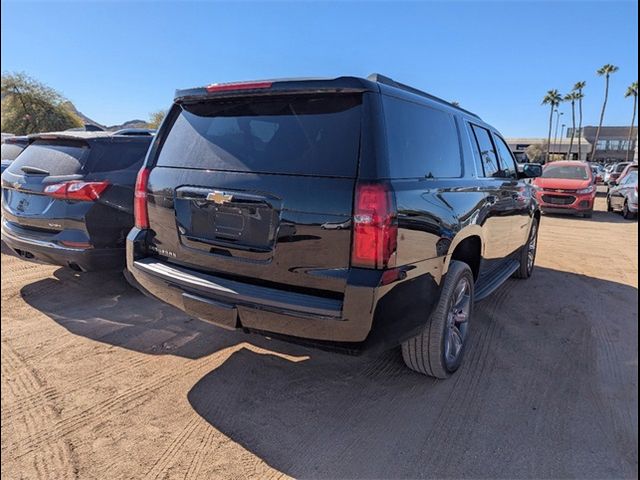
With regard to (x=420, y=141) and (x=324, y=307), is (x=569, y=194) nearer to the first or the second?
(x=420, y=141)

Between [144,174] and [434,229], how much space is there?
2.06m

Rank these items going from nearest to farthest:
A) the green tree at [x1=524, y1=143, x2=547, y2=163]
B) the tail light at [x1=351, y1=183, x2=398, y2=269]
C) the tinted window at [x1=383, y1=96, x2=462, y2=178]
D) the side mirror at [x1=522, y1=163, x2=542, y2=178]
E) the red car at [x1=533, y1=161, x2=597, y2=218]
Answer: the tail light at [x1=351, y1=183, x2=398, y2=269]
the tinted window at [x1=383, y1=96, x2=462, y2=178]
the side mirror at [x1=522, y1=163, x2=542, y2=178]
the red car at [x1=533, y1=161, x2=597, y2=218]
the green tree at [x1=524, y1=143, x2=547, y2=163]

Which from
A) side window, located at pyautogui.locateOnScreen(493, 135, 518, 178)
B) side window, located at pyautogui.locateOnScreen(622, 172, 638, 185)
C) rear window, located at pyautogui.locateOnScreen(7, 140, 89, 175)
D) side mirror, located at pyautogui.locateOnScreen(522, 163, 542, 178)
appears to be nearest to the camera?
rear window, located at pyautogui.locateOnScreen(7, 140, 89, 175)

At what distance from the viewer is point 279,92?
8.27 ft

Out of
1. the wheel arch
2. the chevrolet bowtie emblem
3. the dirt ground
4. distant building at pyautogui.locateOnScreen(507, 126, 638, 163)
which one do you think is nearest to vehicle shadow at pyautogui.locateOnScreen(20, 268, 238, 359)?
the dirt ground

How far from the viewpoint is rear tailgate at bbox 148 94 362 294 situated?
→ 2.34 m

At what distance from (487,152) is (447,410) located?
253 cm

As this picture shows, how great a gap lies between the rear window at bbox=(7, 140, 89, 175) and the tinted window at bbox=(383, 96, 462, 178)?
331cm

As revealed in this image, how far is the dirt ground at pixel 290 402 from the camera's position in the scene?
236 cm

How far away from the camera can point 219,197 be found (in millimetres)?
2602

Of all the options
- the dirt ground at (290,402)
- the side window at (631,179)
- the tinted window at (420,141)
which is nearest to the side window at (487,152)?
the tinted window at (420,141)

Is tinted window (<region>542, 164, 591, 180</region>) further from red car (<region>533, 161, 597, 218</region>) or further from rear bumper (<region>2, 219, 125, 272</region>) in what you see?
rear bumper (<region>2, 219, 125, 272</region>)

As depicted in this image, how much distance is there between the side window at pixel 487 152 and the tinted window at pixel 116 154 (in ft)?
11.4

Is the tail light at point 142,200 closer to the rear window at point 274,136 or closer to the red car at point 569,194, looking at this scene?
the rear window at point 274,136
